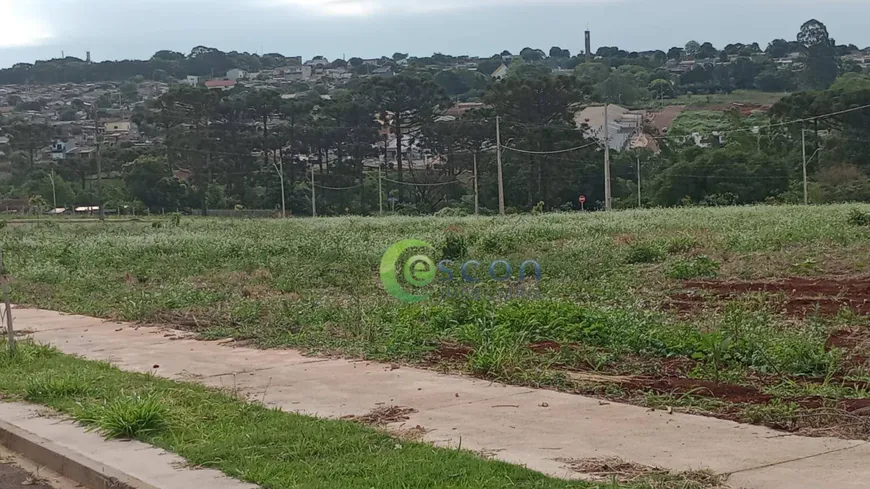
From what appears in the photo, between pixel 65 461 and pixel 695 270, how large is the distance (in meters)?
12.0

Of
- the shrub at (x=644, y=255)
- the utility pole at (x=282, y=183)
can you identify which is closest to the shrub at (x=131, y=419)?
the shrub at (x=644, y=255)

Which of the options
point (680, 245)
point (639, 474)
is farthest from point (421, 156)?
point (639, 474)

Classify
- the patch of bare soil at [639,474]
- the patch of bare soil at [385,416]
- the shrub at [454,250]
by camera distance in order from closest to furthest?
the patch of bare soil at [639,474] → the patch of bare soil at [385,416] → the shrub at [454,250]

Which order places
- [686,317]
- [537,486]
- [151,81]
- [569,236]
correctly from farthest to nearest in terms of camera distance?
[151,81]
[569,236]
[686,317]
[537,486]

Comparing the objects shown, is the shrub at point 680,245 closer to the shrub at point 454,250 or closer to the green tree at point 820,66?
the shrub at point 454,250

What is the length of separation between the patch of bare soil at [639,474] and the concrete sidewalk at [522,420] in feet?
0.33

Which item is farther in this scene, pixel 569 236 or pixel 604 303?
pixel 569 236

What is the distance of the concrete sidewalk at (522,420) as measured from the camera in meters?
6.47

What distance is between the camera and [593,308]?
12.6 m

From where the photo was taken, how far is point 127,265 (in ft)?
84.9

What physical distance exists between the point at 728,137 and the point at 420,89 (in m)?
25.0

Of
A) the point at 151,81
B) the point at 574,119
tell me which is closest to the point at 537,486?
the point at 574,119

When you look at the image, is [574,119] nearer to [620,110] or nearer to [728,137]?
[728,137]

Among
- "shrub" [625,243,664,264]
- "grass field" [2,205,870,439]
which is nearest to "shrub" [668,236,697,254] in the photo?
"grass field" [2,205,870,439]
